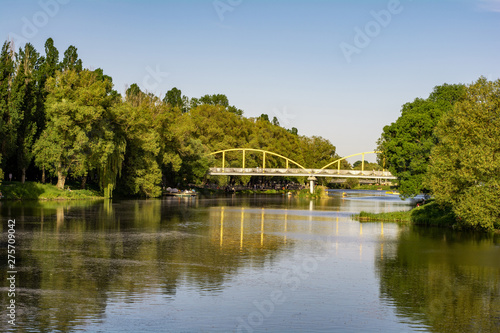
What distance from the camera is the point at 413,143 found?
68938mm

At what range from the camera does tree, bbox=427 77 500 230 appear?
144 feet

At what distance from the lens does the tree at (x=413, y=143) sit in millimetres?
65438

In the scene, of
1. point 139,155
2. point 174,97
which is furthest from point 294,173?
point 139,155

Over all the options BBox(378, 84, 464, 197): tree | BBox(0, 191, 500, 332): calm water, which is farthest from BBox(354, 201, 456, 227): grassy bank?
BBox(0, 191, 500, 332): calm water

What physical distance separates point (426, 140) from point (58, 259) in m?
47.9

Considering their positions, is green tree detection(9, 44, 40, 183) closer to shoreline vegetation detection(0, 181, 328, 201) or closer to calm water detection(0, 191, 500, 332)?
shoreline vegetation detection(0, 181, 328, 201)

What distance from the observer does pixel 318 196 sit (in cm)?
14488

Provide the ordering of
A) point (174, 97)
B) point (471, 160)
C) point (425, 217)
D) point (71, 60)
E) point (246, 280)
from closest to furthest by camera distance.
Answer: point (246, 280)
point (471, 160)
point (425, 217)
point (71, 60)
point (174, 97)

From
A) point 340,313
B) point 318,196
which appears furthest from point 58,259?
point 318,196

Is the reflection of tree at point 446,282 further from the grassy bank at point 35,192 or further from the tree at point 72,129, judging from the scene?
the grassy bank at point 35,192

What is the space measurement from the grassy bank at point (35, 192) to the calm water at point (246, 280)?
1075 inches

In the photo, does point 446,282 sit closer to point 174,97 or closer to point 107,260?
point 107,260

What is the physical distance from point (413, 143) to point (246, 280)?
157 feet

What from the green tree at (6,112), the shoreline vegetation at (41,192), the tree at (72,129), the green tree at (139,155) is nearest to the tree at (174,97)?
the green tree at (139,155)
